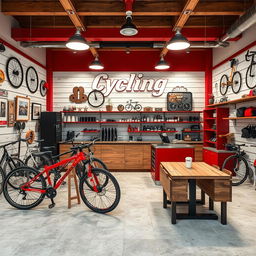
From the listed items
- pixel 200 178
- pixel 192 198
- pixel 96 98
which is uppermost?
pixel 96 98

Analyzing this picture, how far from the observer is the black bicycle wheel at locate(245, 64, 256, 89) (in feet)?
18.2

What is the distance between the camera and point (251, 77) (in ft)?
18.6

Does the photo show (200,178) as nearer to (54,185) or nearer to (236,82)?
(54,185)

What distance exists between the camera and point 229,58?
6910mm

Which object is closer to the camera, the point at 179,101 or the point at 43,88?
the point at 43,88

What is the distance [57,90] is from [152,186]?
492 cm

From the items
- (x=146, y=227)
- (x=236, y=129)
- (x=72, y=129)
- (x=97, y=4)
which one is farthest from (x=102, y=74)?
(x=146, y=227)

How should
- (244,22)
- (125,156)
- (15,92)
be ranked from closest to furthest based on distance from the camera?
(244,22), (15,92), (125,156)

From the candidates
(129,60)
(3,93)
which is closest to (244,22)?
(129,60)

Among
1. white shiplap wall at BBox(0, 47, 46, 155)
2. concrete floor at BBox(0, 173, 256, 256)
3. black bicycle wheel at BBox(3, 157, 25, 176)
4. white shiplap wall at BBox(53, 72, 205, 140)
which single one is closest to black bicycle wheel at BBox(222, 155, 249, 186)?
concrete floor at BBox(0, 173, 256, 256)

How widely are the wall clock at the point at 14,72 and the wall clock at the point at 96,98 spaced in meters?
2.57

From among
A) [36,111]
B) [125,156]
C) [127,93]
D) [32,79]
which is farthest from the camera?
[127,93]

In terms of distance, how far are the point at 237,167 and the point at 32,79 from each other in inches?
242

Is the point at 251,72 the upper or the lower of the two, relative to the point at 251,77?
upper
